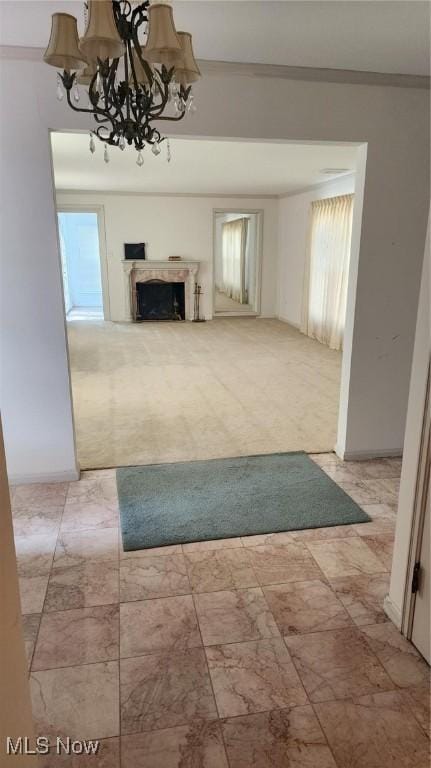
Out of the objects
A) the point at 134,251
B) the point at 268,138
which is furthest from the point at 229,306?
the point at 268,138

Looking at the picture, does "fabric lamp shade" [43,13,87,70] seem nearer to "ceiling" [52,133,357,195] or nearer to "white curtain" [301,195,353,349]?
"ceiling" [52,133,357,195]

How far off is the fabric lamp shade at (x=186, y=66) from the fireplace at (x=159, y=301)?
737 centimetres

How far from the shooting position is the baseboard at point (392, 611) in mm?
1823

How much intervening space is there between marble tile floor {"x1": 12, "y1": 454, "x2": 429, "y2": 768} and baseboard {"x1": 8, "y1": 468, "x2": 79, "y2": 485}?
44 cm

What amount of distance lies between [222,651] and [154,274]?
25.6 feet

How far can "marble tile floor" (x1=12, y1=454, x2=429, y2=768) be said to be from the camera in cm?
140

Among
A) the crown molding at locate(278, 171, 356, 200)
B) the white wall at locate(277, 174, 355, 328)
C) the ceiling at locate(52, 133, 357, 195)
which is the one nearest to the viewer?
the ceiling at locate(52, 133, 357, 195)

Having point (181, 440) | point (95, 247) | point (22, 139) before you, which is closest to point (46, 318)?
point (22, 139)

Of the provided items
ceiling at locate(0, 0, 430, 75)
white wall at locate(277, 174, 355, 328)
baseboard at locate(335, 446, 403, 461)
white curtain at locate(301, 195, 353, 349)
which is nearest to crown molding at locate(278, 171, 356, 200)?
white wall at locate(277, 174, 355, 328)

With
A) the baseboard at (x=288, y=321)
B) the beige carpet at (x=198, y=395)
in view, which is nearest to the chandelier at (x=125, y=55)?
the beige carpet at (x=198, y=395)

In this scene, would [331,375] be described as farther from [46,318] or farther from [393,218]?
[46,318]

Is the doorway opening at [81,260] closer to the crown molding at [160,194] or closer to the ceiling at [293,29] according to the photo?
the crown molding at [160,194]

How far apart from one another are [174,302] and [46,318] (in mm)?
6581

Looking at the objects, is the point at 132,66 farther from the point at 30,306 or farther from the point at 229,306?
the point at 229,306
